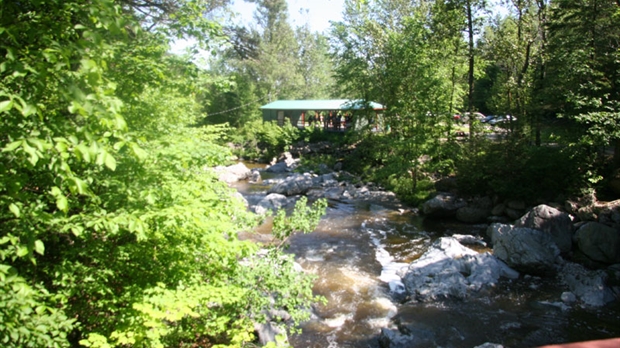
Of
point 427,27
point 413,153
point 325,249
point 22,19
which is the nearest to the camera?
point 22,19

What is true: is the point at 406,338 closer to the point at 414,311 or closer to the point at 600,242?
the point at 414,311

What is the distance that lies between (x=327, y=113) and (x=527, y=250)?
27.6 m

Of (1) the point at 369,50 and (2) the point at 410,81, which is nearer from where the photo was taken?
(2) the point at 410,81

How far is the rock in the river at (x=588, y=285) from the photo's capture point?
8.52m

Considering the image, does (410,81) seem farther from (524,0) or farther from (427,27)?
(524,0)

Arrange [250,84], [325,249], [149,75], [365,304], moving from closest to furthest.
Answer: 1. [149,75]
2. [365,304]
3. [325,249]
4. [250,84]

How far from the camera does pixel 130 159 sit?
442cm

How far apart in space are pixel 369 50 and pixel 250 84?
63.1 ft

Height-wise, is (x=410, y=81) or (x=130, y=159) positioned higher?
(x=410, y=81)

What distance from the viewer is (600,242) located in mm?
10664

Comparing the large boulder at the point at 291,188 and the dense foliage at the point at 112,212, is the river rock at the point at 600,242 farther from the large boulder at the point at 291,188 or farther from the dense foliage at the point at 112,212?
the large boulder at the point at 291,188

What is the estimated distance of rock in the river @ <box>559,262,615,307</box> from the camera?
852 cm

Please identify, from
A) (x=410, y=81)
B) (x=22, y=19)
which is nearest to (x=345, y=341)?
(x=22, y=19)

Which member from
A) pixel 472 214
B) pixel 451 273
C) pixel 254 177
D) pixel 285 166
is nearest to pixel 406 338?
pixel 451 273
